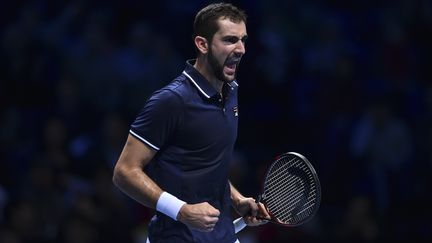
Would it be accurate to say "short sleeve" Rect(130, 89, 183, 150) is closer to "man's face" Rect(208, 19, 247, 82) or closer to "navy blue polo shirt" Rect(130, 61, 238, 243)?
"navy blue polo shirt" Rect(130, 61, 238, 243)

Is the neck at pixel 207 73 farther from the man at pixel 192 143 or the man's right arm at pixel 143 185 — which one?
the man's right arm at pixel 143 185

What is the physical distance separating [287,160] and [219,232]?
59 centimetres

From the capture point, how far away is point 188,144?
556 centimetres

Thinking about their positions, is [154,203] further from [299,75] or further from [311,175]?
[299,75]

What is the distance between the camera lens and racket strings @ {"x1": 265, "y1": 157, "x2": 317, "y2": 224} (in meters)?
5.87

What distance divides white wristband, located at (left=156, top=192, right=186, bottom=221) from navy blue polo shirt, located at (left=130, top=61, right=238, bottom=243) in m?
0.17

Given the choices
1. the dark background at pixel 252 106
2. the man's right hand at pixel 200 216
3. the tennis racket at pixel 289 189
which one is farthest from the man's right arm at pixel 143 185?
the dark background at pixel 252 106

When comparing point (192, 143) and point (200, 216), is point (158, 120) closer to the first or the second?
point (192, 143)

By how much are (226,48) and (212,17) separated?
0.19 metres

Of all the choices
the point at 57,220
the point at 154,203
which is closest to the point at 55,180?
the point at 57,220

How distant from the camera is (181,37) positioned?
12352mm

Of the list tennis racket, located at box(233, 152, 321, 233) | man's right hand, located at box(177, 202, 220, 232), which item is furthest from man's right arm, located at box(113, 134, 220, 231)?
tennis racket, located at box(233, 152, 321, 233)

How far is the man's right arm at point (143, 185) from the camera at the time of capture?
5.31 meters

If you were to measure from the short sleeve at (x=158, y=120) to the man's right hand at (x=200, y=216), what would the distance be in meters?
0.38
